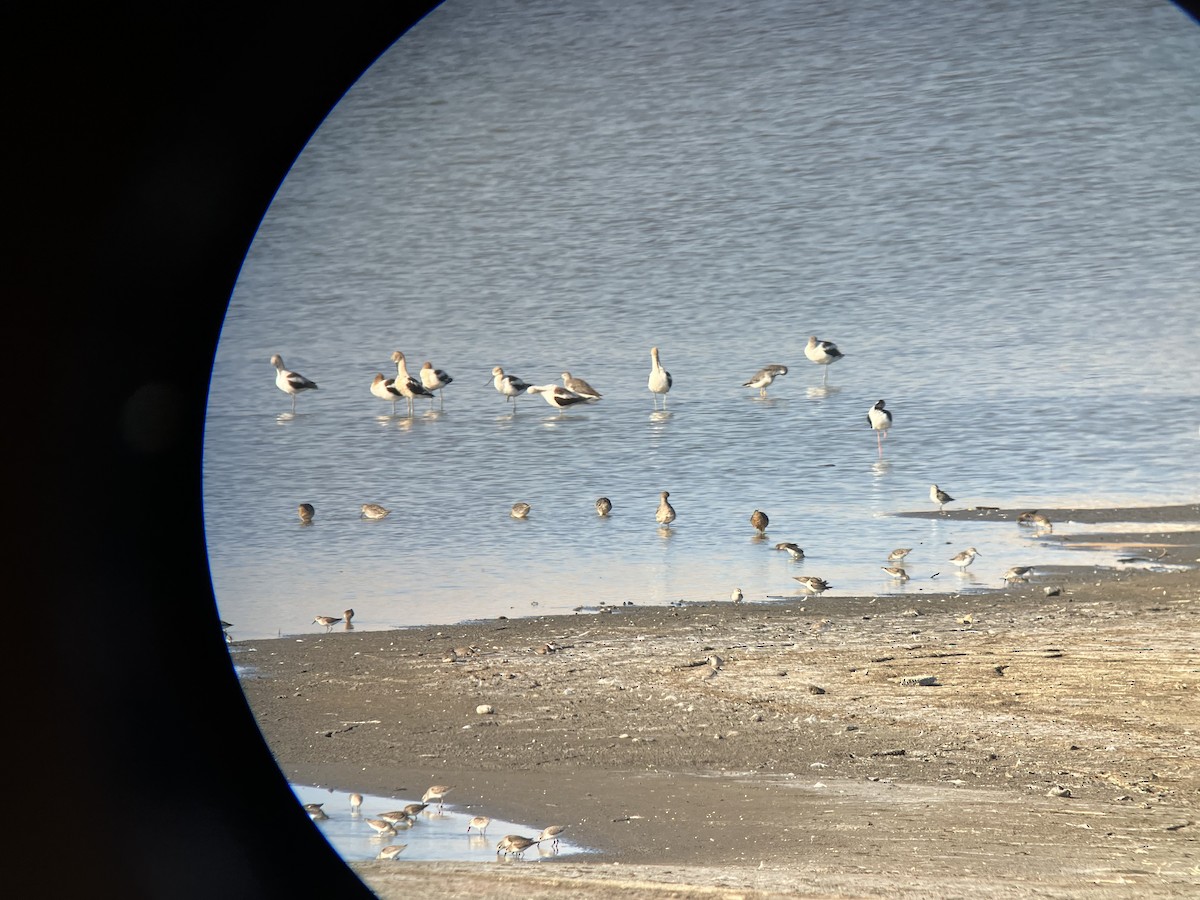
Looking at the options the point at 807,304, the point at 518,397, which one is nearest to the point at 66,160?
the point at 518,397

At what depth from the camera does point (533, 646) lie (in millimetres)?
5805

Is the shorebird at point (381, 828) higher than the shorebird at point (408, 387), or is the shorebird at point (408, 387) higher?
the shorebird at point (408, 387)

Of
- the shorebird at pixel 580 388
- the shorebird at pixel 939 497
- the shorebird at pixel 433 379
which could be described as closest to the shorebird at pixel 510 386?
the shorebird at pixel 580 388

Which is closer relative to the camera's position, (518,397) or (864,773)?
Answer: (864,773)

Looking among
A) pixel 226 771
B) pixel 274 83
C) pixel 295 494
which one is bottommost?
pixel 226 771

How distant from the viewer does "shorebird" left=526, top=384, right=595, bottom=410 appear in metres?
11.2

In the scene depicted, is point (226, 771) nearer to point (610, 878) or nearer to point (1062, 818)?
point (610, 878)

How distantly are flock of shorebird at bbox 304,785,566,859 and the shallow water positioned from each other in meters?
0.01

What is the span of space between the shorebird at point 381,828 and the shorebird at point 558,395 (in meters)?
7.57

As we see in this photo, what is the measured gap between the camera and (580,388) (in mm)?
11633

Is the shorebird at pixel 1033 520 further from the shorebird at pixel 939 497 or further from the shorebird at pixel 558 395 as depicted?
the shorebird at pixel 558 395

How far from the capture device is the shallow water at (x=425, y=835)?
11.7 ft

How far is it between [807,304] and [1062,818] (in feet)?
34.6

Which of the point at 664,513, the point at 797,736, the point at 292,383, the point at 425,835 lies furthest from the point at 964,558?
the point at 292,383
